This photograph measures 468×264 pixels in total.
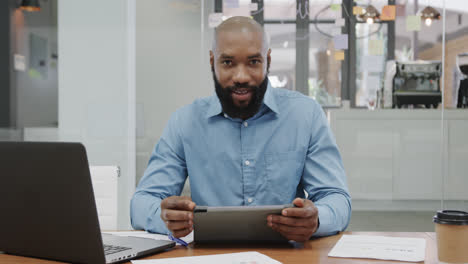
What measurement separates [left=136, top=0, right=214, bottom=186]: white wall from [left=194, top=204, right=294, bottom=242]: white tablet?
8.39 ft

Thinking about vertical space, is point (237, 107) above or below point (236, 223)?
above

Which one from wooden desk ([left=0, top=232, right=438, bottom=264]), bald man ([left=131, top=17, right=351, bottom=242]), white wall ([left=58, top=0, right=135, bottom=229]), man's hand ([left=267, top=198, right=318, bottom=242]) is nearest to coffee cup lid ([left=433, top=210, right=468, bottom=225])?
wooden desk ([left=0, top=232, right=438, bottom=264])

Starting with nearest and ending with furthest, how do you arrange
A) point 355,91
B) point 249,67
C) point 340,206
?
1. point 340,206
2. point 249,67
3. point 355,91

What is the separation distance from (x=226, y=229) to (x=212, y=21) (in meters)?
2.77

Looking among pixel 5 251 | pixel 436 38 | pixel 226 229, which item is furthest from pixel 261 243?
pixel 436 38

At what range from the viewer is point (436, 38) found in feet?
12.3

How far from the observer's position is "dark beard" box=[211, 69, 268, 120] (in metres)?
1.43

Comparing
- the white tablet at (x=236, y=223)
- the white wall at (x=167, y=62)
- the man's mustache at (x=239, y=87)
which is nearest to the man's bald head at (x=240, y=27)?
the man's mustache at (x=239, y=87)

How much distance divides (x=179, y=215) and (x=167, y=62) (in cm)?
265

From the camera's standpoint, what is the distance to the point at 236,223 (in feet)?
3.33

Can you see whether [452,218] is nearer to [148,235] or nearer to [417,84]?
[148,235]

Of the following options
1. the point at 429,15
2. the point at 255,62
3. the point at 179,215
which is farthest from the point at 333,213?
the point at 429,15

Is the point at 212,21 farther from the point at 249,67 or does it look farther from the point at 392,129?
the point at 249,67

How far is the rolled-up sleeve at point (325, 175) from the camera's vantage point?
127 cm
